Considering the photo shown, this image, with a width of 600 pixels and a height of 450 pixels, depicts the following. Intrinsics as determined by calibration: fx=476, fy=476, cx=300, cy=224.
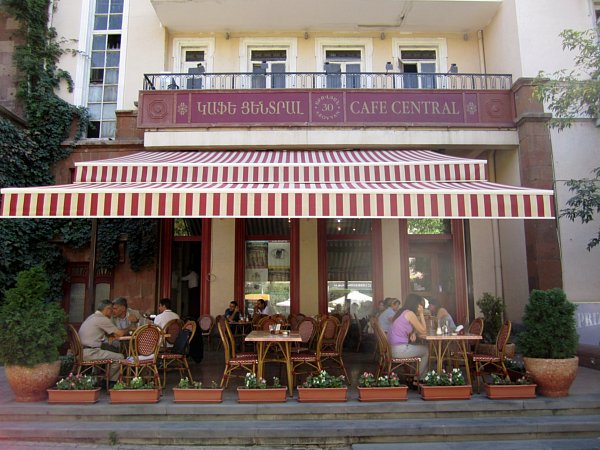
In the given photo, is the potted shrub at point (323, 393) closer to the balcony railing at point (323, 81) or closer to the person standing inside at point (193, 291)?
the person standing inside at point (193, 291)

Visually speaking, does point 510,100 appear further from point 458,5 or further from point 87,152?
point 87,152

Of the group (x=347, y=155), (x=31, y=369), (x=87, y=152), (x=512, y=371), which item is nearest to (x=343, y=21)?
(x=347, y=155)

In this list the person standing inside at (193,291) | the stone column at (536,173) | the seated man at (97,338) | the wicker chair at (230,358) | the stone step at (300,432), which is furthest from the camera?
Result: the person standing inside at (193,291)

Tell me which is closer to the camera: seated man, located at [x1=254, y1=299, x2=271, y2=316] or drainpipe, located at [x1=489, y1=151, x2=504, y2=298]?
seated man, located at [x1=254, y1=299, x2=271, y2=316]

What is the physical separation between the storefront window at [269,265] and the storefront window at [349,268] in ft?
3.48

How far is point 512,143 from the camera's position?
34.0 feet

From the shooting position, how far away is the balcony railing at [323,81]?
1100cm

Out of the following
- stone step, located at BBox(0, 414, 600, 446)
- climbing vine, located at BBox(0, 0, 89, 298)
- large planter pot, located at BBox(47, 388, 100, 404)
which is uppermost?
climbing vine, located at BBox(0, 0, 89, 298)

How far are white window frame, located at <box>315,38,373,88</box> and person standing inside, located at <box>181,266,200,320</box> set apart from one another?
20.4 feet

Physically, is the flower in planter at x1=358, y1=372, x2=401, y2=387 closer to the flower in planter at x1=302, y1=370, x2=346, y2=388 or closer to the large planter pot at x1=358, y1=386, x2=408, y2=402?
the large planter pot at x1=358, y1=386, x2=408, y2=402

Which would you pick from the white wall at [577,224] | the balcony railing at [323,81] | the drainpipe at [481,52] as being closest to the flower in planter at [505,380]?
the white wall at [577,224]

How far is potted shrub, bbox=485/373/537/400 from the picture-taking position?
605 cm

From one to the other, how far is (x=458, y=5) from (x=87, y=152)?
949cm

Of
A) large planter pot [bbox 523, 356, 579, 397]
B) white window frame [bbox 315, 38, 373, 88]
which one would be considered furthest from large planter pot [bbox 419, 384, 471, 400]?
white window frame [bbox 315, 38, 373, 88]
